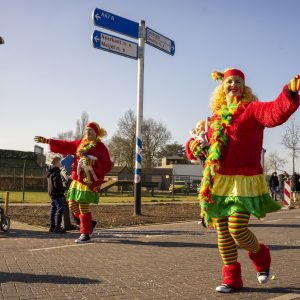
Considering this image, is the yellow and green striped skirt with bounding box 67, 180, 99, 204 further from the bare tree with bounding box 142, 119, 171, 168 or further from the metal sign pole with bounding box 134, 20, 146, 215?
the bare tree with bounding box 142, 119, 171, 168

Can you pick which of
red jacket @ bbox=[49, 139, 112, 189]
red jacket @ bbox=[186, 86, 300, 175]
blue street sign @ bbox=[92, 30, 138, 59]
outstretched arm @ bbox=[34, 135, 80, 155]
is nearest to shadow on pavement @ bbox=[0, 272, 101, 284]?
red jacket @ bbox=[186, 86, 300, 175]

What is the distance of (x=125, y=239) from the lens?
8.05 meters

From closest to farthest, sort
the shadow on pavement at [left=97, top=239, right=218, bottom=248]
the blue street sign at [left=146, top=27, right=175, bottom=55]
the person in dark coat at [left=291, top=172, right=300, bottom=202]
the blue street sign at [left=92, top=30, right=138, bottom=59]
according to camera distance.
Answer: the shadow on pavement at [left=97, top=239, right=218, bottom=248]
the blue street sign at [left=92, top=30, right=138, bottom=59]
the blue street sign at [left=146, top=27, right=175, bottom=55]
the person in dark coat at [left=291, top=172, right=300, bottom=202]

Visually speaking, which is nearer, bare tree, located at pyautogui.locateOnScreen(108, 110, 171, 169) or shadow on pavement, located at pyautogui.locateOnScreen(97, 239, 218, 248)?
shadow on pavement, located at pyautogui.locateOnScreen(97, 239, 218, 248)

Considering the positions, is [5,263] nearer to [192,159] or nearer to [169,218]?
[192,159]

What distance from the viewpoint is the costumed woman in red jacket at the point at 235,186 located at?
4.15 meters

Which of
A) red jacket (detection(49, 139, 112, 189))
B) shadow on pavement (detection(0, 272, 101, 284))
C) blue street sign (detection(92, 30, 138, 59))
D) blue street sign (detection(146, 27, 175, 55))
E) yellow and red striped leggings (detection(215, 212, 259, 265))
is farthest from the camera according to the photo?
blue street sign (detection(146, 27, 175, 55))

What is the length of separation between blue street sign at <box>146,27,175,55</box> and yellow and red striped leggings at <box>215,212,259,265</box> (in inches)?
399

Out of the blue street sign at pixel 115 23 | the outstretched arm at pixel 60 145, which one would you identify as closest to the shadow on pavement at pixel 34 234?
the outstretched arm at pixel 60 145

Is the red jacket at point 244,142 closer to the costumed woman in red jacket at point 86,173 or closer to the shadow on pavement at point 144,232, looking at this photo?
the costumed woman in red jacket at point 86,173

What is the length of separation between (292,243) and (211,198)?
4.16m

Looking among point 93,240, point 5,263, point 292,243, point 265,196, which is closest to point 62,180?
point 93,240

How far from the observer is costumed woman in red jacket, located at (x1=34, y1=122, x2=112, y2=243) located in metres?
7.59

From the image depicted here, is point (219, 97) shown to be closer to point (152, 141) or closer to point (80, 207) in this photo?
point (80, 207)
